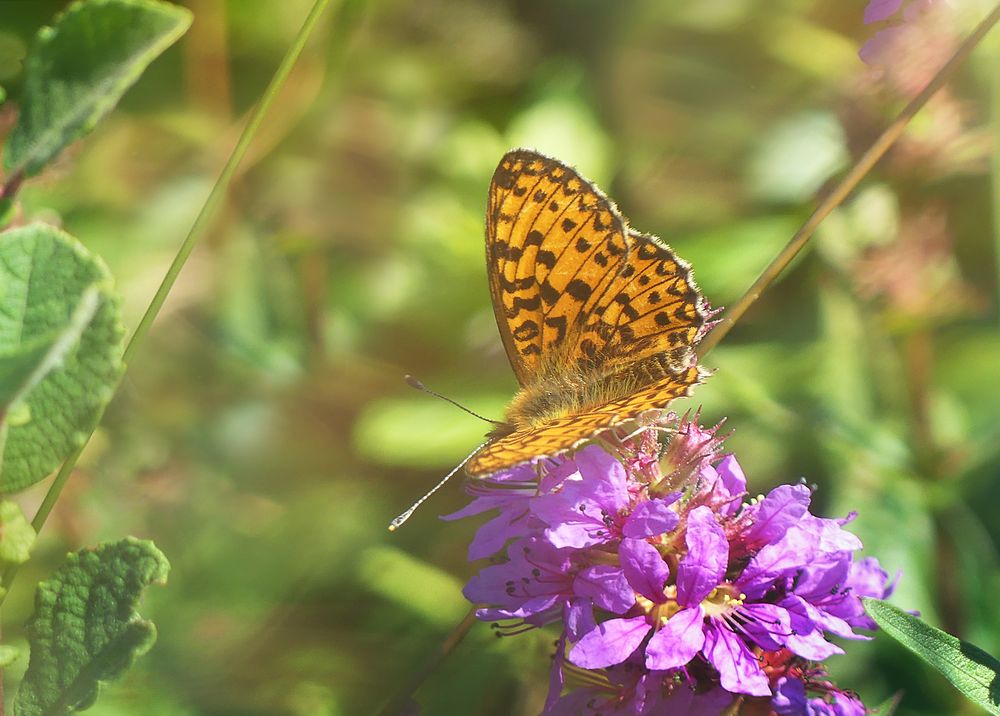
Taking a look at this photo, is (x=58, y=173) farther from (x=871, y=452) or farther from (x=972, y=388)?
(x=972, y=388)

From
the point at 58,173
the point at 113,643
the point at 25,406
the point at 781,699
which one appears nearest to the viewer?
the point at 25,406

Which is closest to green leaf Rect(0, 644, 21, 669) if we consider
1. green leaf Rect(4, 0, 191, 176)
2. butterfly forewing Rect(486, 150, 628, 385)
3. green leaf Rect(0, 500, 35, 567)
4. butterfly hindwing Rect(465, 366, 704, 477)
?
green leaf Rect(0, 500, 35, 567)

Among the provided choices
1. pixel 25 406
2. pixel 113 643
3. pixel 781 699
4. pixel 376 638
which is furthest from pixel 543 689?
pixel 25 406

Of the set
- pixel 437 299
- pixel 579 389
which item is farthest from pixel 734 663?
pixel 437 299

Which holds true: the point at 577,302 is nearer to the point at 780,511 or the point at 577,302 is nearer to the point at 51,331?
the point at 780,511

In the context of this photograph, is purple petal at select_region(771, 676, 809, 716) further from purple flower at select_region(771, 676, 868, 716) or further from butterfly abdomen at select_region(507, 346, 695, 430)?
butterfly abdomen at select_region(507, 346, 695, 430)

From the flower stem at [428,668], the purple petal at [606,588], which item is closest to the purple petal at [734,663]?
the purple petal at [606,588]
